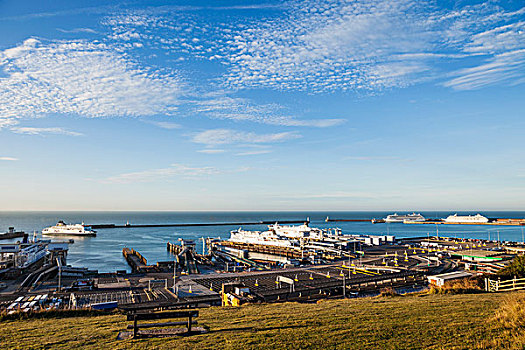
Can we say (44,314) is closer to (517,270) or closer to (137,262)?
(517,270)

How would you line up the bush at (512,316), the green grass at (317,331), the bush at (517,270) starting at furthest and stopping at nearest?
the bush at (517,270) → the bush at (512,316) → the green grass at (317,331)

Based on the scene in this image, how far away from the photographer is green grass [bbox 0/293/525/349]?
812cm

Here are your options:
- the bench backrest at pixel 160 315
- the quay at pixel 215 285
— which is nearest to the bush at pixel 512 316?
the bench backrest at pixel 160 315

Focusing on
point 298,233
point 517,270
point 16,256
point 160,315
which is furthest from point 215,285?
point 298,233

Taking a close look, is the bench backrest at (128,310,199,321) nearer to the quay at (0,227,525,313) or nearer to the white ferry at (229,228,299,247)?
the quay at (0,227,525,313)

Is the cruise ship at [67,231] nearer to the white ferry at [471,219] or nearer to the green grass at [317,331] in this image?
the green grass at [317,331]

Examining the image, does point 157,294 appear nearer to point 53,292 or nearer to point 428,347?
point 53,292

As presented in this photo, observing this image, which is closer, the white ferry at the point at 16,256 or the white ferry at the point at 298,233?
the white ferry at the point at 16,256

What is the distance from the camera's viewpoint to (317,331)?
367 inches

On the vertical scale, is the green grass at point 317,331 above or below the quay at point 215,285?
above

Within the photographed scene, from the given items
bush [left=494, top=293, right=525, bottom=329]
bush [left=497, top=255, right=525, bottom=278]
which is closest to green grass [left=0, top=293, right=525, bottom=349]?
bush [left=494, top=293, right=525, bottom=329]

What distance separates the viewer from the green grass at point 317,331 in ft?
26.7

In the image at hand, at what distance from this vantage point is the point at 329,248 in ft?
243

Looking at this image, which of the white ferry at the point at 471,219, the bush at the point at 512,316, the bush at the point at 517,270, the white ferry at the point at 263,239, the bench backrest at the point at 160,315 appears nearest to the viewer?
the bush at the point at 512,316
